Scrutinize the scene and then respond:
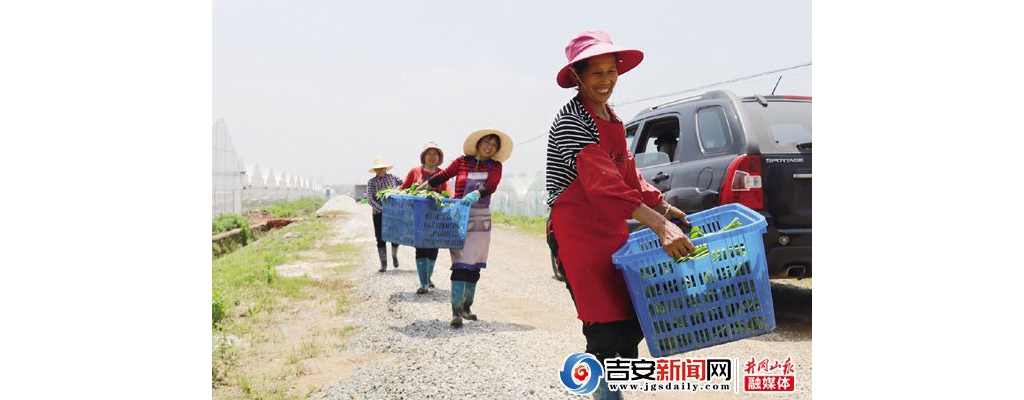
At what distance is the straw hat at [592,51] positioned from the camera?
2.38 m

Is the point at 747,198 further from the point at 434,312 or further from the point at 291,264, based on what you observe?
the point at 291,264

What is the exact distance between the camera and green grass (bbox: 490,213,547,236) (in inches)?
647

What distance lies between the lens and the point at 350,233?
15.9 m

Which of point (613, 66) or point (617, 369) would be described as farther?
point (617, 369)

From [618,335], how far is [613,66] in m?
1.02

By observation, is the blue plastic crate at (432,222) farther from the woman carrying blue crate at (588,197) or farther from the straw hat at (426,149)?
the woman carrying blue crate at (588,197)

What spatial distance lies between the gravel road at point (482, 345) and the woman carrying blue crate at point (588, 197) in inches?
33.0

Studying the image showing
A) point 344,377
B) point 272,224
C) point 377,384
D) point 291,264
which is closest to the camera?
point 377,384

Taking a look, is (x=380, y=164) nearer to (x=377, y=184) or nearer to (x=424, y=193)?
(x=377, y=184)

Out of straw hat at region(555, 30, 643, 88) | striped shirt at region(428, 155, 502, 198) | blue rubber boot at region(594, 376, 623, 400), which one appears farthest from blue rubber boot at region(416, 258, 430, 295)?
straw hat at region(555, 30, 643, 88)

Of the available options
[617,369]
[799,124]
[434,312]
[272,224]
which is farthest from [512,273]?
[272,224]

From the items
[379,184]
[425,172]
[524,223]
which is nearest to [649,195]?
[425,172]

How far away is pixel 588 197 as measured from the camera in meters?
2.39

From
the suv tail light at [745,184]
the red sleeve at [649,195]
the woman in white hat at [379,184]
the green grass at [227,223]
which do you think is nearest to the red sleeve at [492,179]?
the suv tail light at [745,184]
